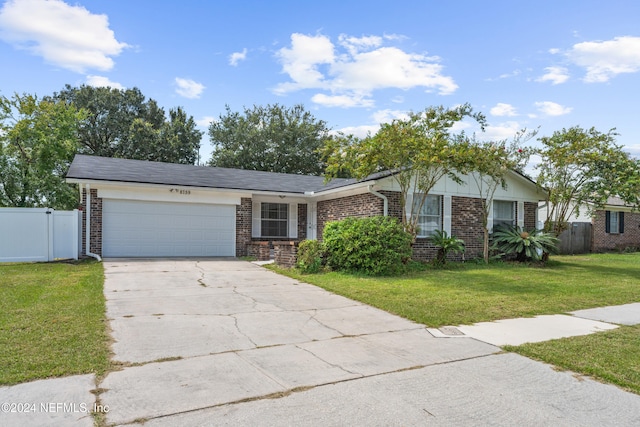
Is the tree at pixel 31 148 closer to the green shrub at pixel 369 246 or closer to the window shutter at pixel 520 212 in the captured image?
the green shrub at pixel 369 246

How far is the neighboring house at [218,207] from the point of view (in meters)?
13.8

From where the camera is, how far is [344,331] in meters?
5.82

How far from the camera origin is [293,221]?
1792 cm

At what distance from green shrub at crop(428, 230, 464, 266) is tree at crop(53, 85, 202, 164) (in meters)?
24.1

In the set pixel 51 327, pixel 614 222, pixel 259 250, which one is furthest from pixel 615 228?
pixel 51 327

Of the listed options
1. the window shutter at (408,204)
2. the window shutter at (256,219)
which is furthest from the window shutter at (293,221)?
the window shutter at (408,204)

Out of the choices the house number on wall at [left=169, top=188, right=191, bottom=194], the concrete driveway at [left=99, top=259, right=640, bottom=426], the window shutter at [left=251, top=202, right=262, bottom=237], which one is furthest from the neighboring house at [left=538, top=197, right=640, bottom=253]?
the concrete driveway at [left=99, top=259, right=640, bottom=426]

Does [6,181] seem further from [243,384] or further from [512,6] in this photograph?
[512,6]

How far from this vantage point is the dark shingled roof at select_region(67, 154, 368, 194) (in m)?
14.1

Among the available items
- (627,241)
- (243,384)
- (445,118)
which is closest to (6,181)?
(445,118)

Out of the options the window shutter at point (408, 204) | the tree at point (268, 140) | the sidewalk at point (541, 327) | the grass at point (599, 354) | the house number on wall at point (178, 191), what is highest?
the tree at point (268, 140)

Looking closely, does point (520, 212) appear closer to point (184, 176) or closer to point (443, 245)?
point (443, 245)

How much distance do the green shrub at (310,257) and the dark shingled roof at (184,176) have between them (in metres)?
3.23

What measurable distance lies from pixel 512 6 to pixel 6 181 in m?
18.8
